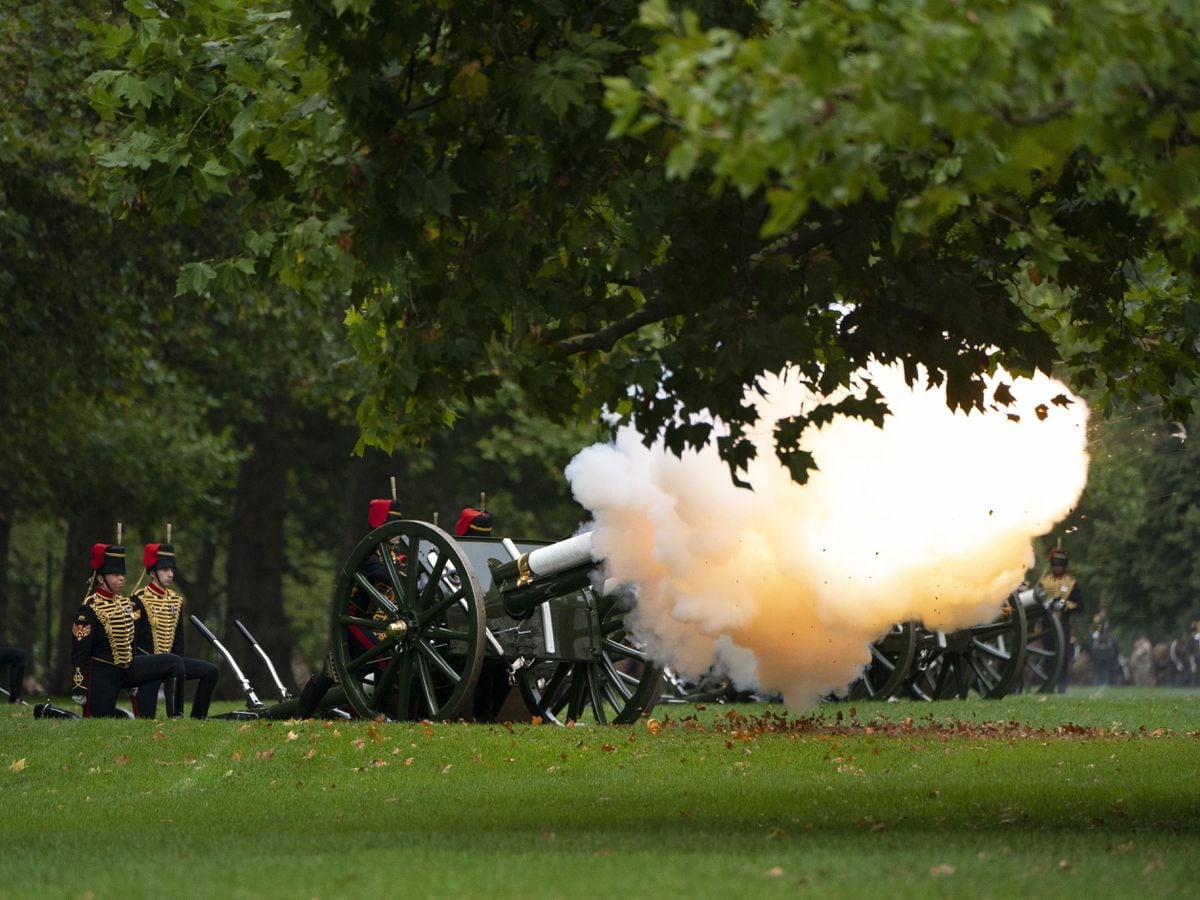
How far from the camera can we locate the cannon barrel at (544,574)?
16.0 m

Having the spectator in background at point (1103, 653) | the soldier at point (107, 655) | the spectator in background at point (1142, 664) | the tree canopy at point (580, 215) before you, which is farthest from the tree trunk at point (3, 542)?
the spectator in background at point (1142, 664)

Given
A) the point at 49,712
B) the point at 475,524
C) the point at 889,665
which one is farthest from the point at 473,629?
the point at 889,665

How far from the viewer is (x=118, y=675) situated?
18.8 meters

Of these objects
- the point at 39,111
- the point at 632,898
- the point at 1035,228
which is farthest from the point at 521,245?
the point at 39,111

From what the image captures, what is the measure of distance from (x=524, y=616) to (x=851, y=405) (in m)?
6.27

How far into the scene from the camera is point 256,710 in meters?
18.9

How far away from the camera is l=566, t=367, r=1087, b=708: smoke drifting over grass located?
14.4 meters

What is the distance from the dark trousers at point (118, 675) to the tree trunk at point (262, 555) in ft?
40.8

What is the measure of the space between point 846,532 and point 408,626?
3850 millimetres

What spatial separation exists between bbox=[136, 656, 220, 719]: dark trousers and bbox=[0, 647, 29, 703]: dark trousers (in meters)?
3.63

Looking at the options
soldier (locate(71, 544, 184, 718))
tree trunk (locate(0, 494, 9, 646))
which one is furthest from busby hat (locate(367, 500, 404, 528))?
tree trunk (locate(0, 494, 9, 646))

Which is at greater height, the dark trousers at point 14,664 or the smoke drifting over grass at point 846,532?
the smoke drifting over grass at point 846,532

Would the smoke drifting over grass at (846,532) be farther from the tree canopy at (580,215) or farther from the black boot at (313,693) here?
the black boot at (313,693)

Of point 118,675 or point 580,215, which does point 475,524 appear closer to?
point 118,675
